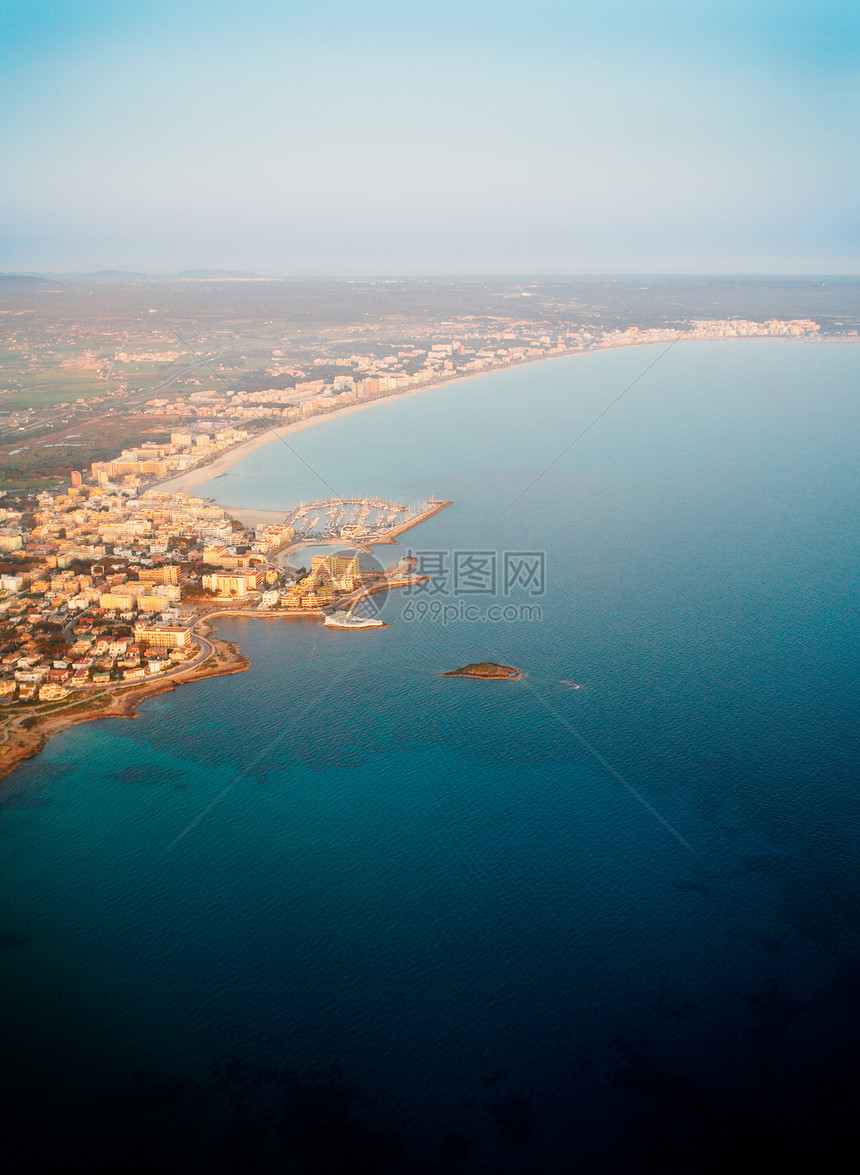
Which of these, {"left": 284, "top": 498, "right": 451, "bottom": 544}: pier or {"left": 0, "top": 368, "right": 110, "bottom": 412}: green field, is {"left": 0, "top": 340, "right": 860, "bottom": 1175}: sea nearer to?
{"left": 284, "top": 498, "right": 451, "bottom": 544}: pier

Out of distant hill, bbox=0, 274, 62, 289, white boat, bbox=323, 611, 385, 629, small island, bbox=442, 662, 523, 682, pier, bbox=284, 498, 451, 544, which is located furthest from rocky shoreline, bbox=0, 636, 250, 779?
distant hill, bbox=0, 274, 62, 289

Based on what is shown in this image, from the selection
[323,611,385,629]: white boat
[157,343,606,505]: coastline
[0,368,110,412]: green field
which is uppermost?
[0,368,110,412]: green field

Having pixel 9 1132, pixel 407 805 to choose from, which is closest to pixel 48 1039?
pixel 9 1132

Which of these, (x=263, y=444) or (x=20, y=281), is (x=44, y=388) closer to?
(x=263, y=444)

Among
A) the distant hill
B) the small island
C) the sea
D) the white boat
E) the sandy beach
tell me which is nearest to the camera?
the sea

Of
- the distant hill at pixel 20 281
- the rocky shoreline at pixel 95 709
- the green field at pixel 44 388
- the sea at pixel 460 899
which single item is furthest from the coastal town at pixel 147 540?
the distant hill at pixel 20 281

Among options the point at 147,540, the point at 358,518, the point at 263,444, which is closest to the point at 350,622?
the point at 358,518

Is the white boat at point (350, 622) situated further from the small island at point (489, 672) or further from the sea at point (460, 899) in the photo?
the small island at point (489, 672)

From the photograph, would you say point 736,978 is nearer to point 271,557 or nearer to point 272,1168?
point 272,1168
